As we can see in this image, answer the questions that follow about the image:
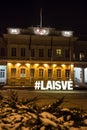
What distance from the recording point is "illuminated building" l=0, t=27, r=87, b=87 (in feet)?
193

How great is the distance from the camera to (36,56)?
60469 mm

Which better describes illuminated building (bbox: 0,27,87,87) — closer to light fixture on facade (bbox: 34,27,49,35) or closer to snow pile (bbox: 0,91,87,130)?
light fixture on facade (bbox: 34,27,49,35)

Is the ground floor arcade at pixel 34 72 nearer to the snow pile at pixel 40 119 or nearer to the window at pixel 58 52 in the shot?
the window at pixel 58 52

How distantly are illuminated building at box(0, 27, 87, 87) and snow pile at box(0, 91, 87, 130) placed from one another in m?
49.9

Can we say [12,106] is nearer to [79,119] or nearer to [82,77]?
[79,119]

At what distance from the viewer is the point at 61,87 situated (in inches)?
1828

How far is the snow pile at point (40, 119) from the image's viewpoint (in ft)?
23.1

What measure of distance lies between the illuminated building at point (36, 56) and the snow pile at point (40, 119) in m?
49.9

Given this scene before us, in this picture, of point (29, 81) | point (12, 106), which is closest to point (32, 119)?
point (12, 106)

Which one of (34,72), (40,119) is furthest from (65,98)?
(34,72)

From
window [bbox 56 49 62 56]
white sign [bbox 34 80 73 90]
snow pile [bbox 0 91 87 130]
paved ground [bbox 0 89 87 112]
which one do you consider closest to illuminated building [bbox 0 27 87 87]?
window [bbox 56 49 62 56]

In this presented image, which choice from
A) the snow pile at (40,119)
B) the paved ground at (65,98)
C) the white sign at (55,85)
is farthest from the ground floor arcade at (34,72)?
the snow pile at (40,119)

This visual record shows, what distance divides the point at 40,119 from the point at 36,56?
175 ft

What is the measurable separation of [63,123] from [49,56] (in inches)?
2113
